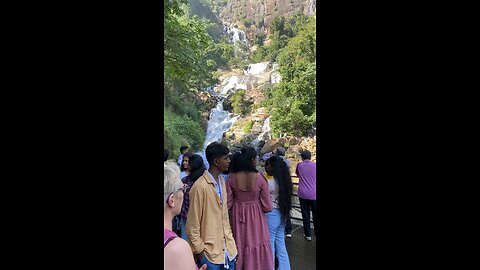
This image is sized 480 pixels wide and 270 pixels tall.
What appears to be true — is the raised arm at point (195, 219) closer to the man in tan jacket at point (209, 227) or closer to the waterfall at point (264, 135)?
the man in tan jacket at point (209, 227)

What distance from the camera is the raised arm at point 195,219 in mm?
1499

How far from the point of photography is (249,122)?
16188 millimetres

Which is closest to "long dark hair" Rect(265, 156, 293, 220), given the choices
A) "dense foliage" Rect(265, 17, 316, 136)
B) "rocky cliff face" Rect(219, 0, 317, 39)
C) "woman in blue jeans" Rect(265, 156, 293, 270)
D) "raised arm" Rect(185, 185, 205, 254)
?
"woman in blue jeans" Rect(265, 156, 293, 270)

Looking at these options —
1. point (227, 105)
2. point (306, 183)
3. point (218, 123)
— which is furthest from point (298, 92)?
point (306, 183)

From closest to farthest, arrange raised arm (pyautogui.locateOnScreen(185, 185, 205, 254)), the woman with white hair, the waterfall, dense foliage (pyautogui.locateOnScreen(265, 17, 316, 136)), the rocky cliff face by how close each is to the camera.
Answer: the woman with white hair
raised arm (pyautogui.locateOnScreen(185, 185, 205, 254))
dense foliage (pyautogui.locateOnScreen(265, 17, 316, 136))
the waterfall
the rocky cliff face

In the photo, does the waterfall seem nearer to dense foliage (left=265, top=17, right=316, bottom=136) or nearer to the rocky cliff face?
dense foliage (left=265, top=17, right=316, bottom=136)

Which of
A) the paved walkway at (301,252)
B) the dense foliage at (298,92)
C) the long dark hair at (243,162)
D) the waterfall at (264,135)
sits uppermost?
the dense foliage at (298,92)

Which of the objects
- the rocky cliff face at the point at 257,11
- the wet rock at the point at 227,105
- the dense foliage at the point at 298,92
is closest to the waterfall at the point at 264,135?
the dense foliage at the point at 298,92

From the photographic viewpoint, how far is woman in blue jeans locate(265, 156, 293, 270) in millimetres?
2080

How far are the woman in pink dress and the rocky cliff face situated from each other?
20.9 meters

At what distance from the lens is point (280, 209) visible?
208 centimetres

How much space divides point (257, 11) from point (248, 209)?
25.1 meters

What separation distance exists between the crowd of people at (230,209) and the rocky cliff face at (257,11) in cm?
2080
